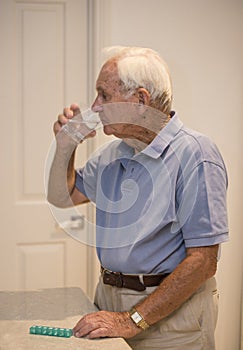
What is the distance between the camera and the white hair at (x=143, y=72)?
1.61 meters

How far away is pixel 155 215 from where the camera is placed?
1656 mm

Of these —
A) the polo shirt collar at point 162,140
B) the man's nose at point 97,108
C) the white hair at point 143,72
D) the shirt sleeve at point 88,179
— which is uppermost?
the white hair at point 143,72

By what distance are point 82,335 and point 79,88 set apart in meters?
1.58

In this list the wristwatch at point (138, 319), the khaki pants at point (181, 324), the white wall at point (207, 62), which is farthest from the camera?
the white wall at point (207, 62)

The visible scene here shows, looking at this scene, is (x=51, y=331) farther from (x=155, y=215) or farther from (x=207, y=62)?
(x=207, y=62)

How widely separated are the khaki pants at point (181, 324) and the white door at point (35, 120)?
43.9 inches

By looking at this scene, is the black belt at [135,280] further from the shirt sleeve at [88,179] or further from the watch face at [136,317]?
the shirt sleeve at [88,179]

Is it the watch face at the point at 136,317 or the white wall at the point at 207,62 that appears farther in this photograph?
the white wall at the point at 207,62

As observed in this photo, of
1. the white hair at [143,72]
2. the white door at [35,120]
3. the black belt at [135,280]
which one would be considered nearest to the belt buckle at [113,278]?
the black belt at [135,280]

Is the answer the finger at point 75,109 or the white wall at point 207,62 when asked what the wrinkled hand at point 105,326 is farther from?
the white wall at point 207,62

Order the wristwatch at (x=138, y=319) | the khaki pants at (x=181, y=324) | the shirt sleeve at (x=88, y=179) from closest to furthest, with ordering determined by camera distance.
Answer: the wristwatch at (x=138, y=319) → the khaki pants at (x=181, y=324) → the shirt sleeve at (x=88, y=179)

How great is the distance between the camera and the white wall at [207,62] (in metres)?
2.75

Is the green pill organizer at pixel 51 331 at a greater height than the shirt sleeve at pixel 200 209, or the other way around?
the shirt sleeve at pixel 200 209

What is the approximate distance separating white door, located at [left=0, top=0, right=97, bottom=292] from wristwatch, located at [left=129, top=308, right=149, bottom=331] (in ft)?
4.00
